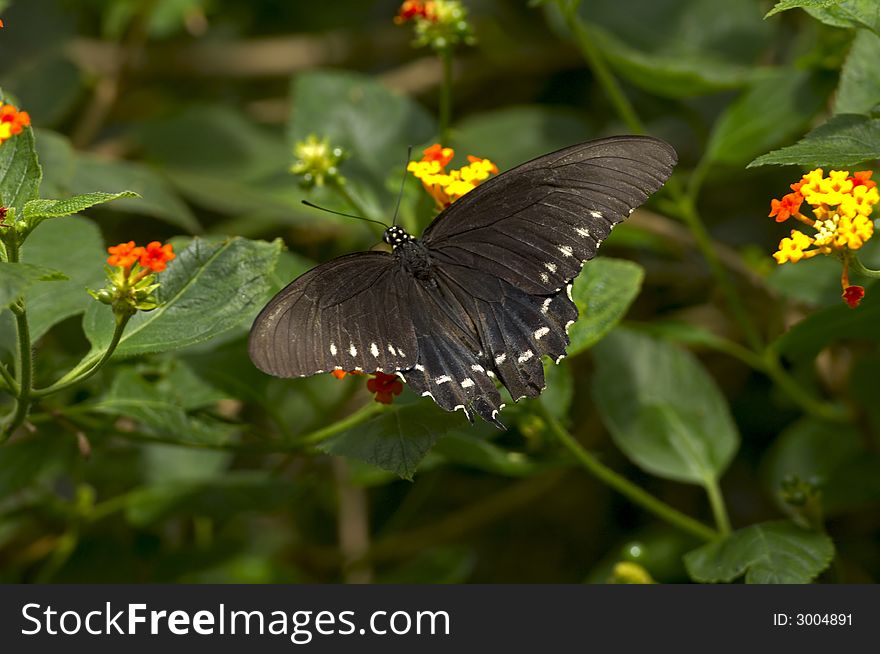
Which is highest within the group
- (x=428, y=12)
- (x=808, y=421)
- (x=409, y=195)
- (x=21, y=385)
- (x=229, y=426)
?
(x=428, y=12)

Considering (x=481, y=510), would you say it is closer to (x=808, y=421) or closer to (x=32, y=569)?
(x=808, y=421)

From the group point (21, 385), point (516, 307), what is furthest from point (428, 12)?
point (21, 385)

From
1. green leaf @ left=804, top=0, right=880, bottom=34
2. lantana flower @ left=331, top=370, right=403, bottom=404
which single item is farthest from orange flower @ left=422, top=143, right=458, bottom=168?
green leaf @ left=804, top=0, right=880, bottom=34

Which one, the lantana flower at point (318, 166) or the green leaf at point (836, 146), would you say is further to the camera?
the lantana flower at point (318, 166)

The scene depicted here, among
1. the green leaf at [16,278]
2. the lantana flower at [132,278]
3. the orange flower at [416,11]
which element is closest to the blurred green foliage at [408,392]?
the green leaf at [16,278]

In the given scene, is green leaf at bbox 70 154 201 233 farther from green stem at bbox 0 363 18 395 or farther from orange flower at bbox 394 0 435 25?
green stem at bbox 0 363 18 395

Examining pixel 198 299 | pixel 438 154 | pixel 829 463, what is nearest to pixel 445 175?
pixel 438 154

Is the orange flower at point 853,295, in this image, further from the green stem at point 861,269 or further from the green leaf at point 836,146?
the green leaf at point 836,146

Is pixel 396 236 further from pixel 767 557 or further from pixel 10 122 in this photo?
pixel 767 557

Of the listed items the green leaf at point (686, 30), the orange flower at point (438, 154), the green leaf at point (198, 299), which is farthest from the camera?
the green leaf at point (686, 30)
